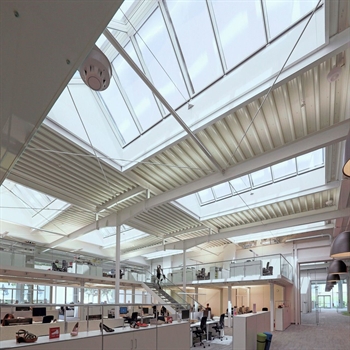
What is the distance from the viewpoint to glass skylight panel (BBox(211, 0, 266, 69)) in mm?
6156

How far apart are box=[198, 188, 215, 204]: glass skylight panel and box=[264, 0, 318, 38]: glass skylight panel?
8.30 m

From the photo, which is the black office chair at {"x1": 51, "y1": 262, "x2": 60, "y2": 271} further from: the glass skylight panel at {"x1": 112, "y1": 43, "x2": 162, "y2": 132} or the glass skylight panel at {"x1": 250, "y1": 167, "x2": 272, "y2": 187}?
the glass skylight panel at {"x1": 250, "y1": 167, "x2": 272, "y2": 187}

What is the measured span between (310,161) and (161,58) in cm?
658

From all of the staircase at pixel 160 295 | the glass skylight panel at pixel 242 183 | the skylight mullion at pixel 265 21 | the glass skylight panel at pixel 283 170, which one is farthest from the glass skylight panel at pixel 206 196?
the skylight mullion at pixel 265 21

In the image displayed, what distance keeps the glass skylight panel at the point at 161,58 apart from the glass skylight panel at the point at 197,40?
31 cm

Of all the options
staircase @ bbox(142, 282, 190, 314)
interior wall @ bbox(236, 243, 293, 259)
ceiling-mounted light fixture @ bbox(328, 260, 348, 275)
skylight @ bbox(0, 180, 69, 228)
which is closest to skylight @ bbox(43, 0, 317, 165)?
ceiling-mounted light fixture @ bbox(328, 260, 348, 275)

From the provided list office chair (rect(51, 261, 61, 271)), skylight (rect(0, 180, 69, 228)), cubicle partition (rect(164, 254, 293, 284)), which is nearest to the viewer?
skylight (rect(0, 180, 69, 228))

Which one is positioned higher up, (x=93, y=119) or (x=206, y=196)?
(x=93, y=119)

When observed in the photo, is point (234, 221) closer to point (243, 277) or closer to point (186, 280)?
point (243, 277)

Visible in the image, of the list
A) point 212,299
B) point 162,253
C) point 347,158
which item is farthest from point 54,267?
point 347,158

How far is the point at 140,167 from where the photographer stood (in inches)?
373

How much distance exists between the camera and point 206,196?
13.9 meters

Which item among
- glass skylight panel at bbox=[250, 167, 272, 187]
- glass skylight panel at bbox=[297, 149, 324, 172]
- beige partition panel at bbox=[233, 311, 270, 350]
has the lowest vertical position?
beige partition panel at bbox=[233, 311, 270, 350]

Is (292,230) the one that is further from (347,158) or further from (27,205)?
(347,158)
